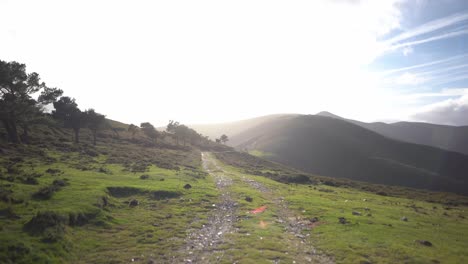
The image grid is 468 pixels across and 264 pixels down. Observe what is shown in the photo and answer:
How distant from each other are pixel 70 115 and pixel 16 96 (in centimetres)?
2950

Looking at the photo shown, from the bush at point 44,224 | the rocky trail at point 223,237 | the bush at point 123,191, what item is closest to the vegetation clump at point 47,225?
the bush at point 44,224

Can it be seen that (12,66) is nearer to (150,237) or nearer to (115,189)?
(115,189)

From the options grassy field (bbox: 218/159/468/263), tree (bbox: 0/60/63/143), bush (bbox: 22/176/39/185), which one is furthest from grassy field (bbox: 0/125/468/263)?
tree (bbox: 0/60/63/143)

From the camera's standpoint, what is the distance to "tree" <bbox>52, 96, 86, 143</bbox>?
273 ft

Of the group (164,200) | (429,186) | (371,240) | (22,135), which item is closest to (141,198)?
(164,200)

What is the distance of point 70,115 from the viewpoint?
275ft

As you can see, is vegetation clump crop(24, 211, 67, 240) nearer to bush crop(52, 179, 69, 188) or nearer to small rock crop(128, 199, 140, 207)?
small rock crop(128, 199, 140, 207)

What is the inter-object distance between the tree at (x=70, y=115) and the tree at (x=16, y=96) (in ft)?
74.6

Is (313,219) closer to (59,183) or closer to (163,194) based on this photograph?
(163,194)

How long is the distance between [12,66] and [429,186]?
762 feet

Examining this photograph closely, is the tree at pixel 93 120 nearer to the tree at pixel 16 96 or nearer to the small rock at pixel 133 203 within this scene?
the tree at pixel 16 96

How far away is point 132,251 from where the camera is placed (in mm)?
17703

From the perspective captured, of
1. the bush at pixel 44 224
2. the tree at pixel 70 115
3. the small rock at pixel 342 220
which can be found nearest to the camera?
the bush at pixel 44 224

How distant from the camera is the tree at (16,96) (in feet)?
171
